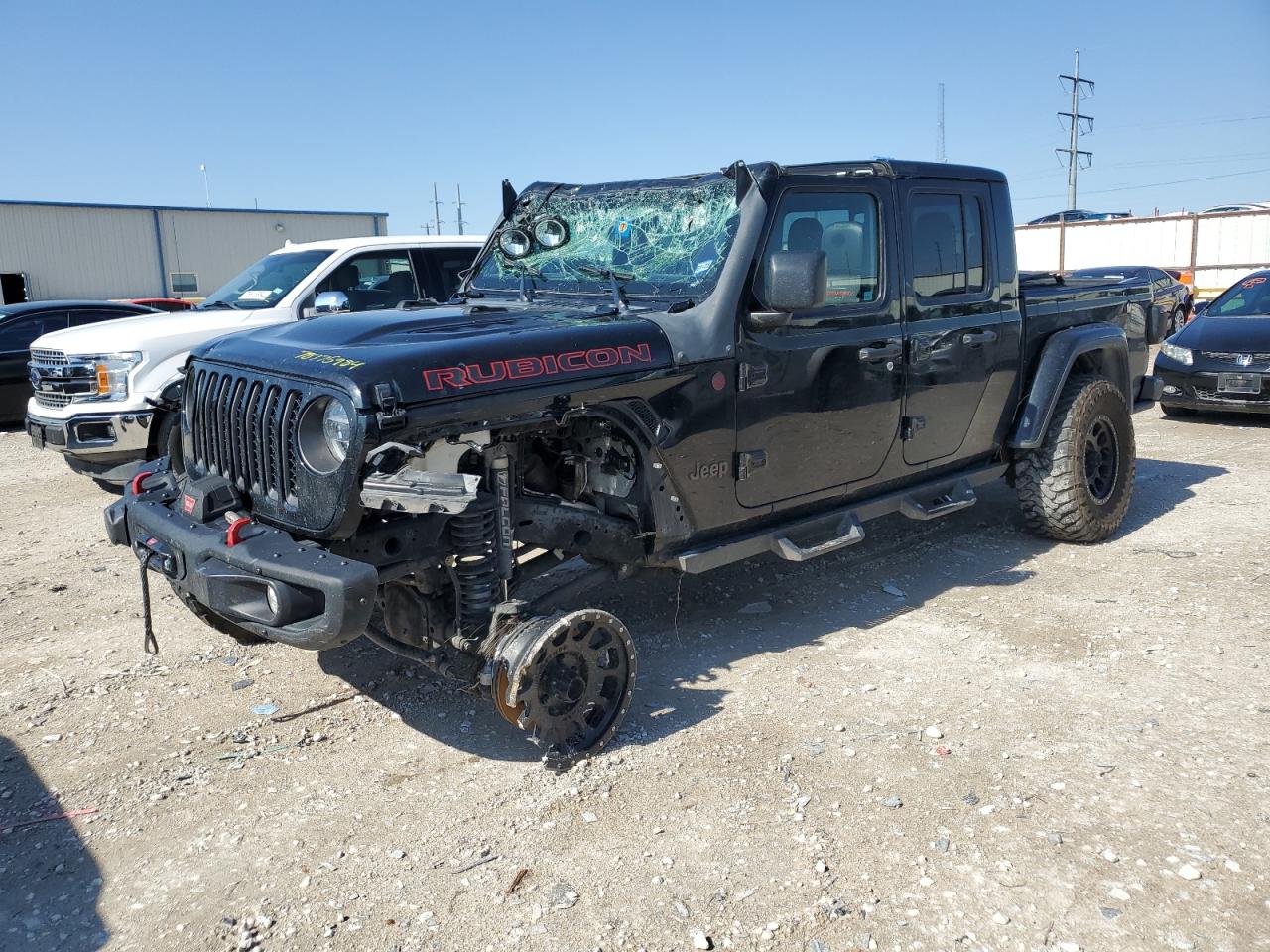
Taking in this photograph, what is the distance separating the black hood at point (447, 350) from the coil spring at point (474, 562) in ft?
1.51

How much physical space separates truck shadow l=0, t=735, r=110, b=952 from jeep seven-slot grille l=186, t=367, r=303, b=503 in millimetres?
1276

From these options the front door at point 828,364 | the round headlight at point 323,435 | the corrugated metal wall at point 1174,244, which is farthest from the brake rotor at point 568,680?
the corrugated metal wall at point 1174,244

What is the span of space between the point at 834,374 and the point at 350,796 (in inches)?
104

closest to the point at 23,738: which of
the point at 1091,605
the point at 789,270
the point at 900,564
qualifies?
the point at 789,270

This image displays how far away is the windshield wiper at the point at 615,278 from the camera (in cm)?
422

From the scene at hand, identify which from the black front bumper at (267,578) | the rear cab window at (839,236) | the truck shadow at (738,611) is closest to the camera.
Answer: the black front bumper at (267,578)

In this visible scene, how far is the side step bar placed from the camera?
13.9 feet

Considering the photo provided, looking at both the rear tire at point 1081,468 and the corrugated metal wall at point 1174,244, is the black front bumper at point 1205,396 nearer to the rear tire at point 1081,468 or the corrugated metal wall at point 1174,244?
the rear tire at point 1081,468

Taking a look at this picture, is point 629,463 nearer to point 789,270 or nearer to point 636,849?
point 789,270

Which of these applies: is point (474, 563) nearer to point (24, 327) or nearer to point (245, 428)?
point (245, 428)

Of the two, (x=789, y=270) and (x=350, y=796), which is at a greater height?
(x=789, y=270)

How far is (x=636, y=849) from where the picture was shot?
3.17m

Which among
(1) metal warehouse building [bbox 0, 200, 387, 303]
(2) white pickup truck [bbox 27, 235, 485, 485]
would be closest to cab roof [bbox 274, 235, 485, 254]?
(2) white pickup truck [bbox 27, 235, 485, 485]

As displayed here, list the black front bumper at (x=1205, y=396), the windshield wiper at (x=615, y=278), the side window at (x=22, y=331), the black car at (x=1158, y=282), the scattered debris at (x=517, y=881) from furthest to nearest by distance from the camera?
the side window at (x=22, y=331) → the black front bumper at (x=1205, y=396) → the black car at (x=1158, y=282) → the windshield wiper at (x=615, y=278) → the scattered debris at (x=517, y=881)
